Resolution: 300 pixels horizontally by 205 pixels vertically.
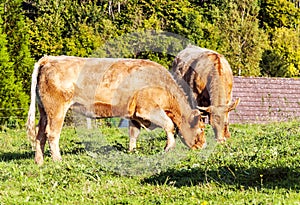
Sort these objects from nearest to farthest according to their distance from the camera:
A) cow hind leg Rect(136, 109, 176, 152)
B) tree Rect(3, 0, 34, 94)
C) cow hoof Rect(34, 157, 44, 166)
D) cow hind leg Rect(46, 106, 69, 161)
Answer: cow hoof Rect(34, 157, 44, 166), cow hind leg Rect(46, 106, 69, 161), cow hind leg Rect(136, 109, 176, 152), tree Rect(3, 0, 34, 94)

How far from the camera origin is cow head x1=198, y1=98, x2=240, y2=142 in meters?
14.9

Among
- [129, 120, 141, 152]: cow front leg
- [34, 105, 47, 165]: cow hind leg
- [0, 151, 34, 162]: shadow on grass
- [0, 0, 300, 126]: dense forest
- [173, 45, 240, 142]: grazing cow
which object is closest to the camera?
[34, 105, 47, 165]: cow hind leg

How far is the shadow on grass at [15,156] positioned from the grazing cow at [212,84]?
3.95 m

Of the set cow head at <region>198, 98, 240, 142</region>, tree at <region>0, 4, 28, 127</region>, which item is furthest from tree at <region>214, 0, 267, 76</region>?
cow head at <region>198, 98, 240, 142</region>

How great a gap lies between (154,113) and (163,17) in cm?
4742

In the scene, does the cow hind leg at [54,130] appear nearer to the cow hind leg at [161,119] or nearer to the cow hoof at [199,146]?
the cow hind leg at [161,119]

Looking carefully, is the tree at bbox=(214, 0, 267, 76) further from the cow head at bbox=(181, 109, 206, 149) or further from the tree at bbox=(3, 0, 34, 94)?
the cow head at bbox=(181, 109, 206, 149)

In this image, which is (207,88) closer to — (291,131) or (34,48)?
(291,131)

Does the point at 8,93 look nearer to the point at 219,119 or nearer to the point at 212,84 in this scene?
the point at 212,84

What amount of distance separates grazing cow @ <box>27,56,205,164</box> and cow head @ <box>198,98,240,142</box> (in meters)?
1.49

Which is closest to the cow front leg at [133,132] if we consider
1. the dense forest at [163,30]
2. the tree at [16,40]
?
the tree at [16,40]

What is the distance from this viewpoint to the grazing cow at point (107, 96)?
12297 millimetres

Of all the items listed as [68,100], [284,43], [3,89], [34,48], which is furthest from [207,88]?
[284,43]

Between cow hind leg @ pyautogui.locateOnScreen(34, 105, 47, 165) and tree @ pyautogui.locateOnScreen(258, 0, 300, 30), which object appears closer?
cow hind leg @ pyautogui.locateOnScreen(34, 105, 47, 165)
